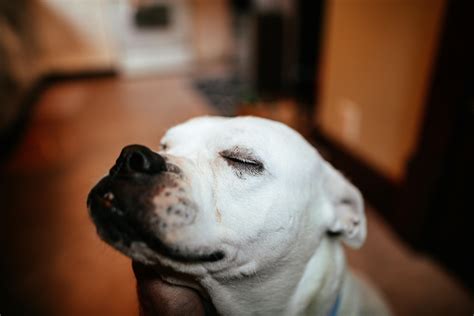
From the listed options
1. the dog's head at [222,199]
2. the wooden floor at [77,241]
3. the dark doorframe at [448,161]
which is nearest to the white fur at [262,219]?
the dog's head at [222,199]

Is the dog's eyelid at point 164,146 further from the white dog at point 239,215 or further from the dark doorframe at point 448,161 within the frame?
the dark doorframe at point 448,161

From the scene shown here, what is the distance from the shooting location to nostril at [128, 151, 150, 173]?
589mm

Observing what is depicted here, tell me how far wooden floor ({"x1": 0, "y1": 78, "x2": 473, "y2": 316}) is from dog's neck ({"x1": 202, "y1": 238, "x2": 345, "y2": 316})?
0.65 ft

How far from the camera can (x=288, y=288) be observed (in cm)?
81

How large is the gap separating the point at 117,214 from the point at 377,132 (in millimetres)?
1831

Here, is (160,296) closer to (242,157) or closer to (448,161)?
(242,157)

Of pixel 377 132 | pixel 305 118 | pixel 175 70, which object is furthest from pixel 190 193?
pixel 175 70

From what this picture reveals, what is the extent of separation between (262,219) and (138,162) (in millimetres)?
273

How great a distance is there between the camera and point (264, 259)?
74cm

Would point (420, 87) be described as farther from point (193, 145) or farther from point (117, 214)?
point (117, 214)

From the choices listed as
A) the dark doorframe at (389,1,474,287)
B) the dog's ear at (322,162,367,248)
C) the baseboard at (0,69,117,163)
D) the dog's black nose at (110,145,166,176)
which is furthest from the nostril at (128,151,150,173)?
the baseboard at (0,69,117,163)

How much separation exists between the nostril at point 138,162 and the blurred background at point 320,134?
21 cm

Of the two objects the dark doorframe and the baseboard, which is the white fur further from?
the baseboard

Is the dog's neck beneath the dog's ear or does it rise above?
beneath
